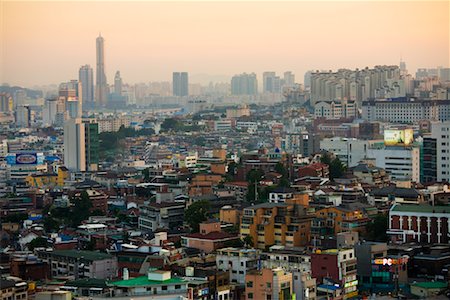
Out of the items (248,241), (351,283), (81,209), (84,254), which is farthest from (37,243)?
(351,283)

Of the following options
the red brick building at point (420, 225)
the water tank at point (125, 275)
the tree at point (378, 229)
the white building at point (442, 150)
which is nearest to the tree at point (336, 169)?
the white building at point (442, 150)

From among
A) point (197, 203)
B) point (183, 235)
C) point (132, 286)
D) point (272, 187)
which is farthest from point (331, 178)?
point (132, 286)

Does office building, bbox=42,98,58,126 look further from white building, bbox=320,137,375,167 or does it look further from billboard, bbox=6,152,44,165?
white building, bbox=320,137,375,167

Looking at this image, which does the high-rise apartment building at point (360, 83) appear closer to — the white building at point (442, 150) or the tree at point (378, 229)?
the white building at point (442, 150)

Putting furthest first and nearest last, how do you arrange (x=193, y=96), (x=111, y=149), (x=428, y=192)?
(x=193, y=96) < (x=111, y=149) < (x=428, y=192)

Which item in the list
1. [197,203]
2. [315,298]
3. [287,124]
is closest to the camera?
[315,298]

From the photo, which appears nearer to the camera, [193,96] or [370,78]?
[370,78]

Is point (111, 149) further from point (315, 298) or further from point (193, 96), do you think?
point (193, 96)
